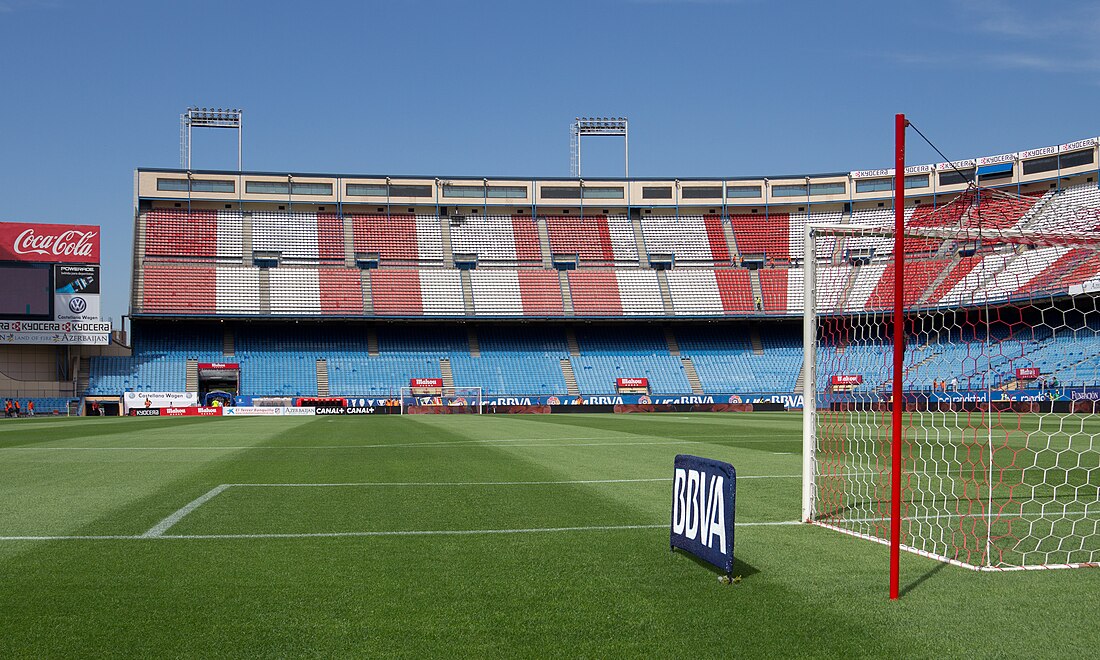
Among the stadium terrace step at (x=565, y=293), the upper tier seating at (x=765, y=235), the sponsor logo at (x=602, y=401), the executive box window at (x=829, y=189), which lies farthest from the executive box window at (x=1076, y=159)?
the stadium terrace step at (x=565, y=293)

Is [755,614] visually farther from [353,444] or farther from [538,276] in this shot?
[538,276]

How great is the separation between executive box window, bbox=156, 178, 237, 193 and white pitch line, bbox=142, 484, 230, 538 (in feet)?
165

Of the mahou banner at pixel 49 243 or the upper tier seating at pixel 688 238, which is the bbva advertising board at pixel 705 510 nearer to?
the mahou banner at pixel 49 243

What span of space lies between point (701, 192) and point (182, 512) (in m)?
53.8

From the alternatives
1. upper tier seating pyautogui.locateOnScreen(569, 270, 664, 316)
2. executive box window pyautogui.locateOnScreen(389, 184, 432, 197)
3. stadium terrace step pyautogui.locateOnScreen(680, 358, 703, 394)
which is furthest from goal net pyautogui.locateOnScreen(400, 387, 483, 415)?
executive box window pyautogui.locateOnScreen(389, 184, 432, 197)

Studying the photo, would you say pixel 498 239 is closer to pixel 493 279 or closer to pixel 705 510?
pixel 493 279

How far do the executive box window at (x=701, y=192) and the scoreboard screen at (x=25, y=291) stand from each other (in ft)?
130

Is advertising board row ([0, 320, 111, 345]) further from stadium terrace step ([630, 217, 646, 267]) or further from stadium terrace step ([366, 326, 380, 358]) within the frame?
stadium terrace step ([630, 217, 646, 267])

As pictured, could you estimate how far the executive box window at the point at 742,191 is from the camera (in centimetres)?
5769

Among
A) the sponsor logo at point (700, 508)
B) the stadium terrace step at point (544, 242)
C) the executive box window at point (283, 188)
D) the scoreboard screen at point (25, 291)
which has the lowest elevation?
the sponsor logo at point (700, 508)

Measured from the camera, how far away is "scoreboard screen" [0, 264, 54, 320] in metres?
42.6

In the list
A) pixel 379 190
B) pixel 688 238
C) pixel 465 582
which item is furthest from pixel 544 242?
pixel 465 582

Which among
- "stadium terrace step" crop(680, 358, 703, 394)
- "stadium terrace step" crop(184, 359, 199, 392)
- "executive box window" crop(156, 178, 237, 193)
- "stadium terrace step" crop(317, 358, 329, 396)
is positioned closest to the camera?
"stadium terrace step" crop(184, 359, 199, 392)

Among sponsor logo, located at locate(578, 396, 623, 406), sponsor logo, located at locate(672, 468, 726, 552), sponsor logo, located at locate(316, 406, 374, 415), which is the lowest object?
sponsor logo, located at locate(316, 406, 374, 415)
